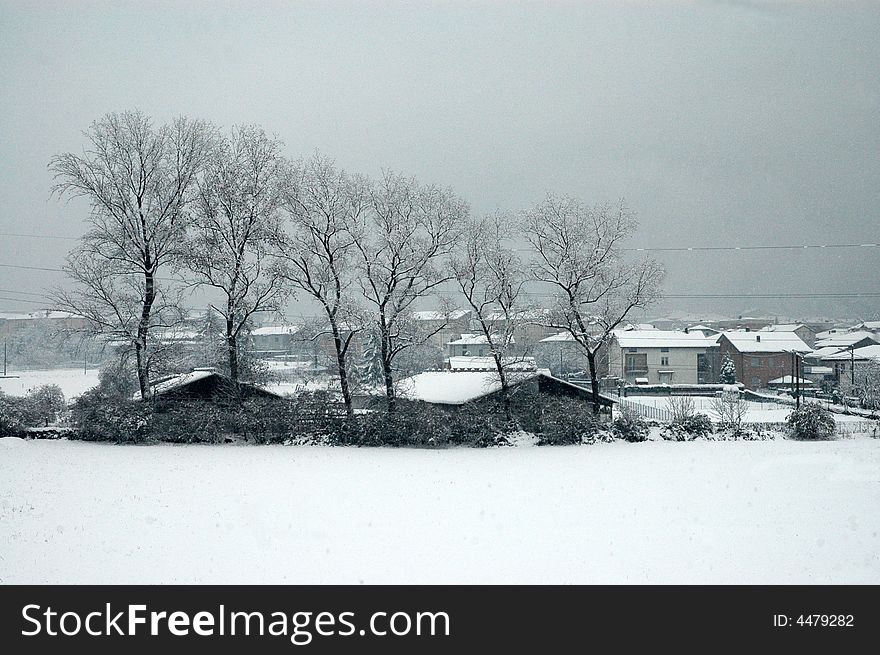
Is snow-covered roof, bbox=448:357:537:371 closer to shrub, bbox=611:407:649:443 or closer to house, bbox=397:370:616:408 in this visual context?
house, bbox=397:370:616:408

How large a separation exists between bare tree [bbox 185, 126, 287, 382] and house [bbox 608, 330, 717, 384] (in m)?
29.9

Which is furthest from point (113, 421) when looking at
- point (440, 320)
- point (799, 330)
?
point (799, 330)

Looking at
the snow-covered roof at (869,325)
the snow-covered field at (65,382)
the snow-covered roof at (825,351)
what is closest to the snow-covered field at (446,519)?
the snow-covered field at (65,382)

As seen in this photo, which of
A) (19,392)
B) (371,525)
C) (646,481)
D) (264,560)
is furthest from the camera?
(19,392)

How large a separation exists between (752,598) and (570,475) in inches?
361

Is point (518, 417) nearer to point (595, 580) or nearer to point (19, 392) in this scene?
point (595, 580)

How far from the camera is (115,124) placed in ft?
84.5

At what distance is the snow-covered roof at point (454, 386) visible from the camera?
87.9ft

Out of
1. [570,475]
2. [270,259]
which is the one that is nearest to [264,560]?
[570,475]

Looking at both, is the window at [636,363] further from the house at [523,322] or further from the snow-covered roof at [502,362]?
the house at [523,322]

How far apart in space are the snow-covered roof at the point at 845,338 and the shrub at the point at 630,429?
1853cm

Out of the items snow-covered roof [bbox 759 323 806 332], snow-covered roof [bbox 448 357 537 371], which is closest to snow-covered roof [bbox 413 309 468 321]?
snow-covered roof [bbox 448 357 537 371]

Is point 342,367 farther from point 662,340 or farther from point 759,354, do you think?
point 759,354

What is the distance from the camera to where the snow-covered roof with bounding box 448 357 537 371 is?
2673 cm
